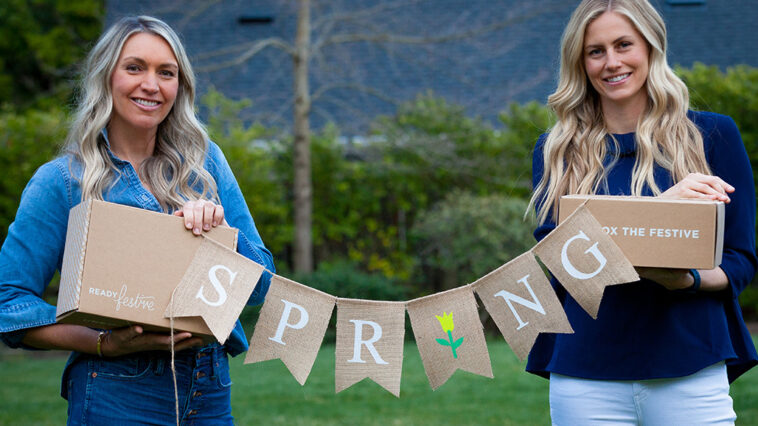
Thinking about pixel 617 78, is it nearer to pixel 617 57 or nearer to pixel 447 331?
pixel 617 57

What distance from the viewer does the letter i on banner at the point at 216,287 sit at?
2221 millimetres

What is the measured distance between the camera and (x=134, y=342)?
225 cm

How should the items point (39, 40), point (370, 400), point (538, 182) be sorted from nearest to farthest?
point (538, 182)
point (370, 400)
point (39, 40)

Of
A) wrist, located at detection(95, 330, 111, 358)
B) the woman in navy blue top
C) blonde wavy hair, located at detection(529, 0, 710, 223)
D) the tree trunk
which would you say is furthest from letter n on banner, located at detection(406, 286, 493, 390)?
the tree trunk

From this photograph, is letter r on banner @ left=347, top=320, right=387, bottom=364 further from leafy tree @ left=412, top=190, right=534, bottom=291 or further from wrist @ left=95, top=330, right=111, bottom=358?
leafy tree @ left=412, top=190, right=534, bottom=291

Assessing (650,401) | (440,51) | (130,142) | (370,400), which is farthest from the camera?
(440,51)

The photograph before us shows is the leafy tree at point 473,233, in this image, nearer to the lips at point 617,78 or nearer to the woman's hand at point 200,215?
the lips at point 617,78

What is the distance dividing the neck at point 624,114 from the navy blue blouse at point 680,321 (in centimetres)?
17

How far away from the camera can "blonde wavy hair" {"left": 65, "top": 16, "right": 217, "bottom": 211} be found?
2393 mm

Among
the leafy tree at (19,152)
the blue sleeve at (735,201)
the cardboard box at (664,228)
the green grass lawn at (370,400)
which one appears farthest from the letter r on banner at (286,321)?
the leafy tree at (19,152)

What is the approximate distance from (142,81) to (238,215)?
51 centimetres

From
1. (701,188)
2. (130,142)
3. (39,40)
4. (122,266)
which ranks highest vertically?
(39,40)

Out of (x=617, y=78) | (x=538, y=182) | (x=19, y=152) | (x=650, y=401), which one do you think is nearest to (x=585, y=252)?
(x=538, y=182)

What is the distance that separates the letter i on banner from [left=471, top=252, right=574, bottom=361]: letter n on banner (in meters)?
0.70
